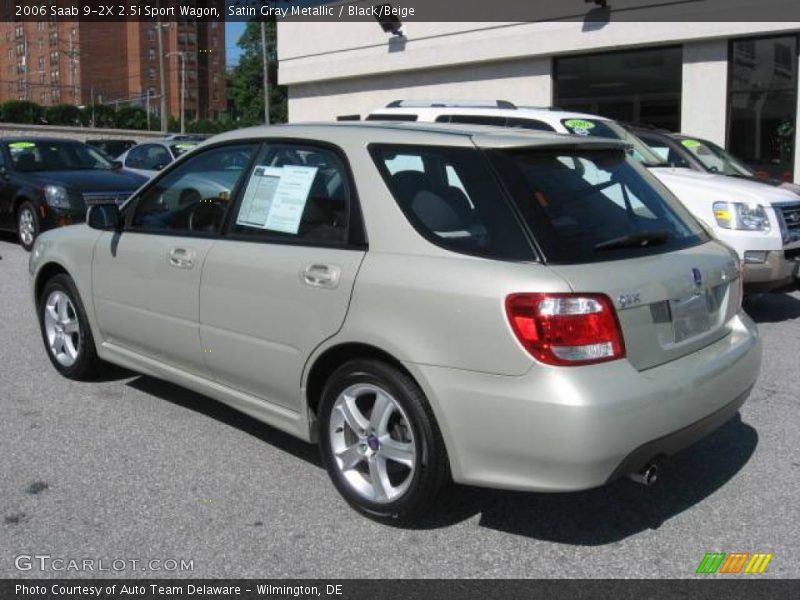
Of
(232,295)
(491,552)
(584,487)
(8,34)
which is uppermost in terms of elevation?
(8,34)

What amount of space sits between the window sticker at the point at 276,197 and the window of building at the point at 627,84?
13985mm

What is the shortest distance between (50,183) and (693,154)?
8105 millimetres

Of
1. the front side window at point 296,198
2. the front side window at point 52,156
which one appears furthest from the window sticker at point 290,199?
the front side window at point 52,156

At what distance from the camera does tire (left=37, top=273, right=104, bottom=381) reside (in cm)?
539

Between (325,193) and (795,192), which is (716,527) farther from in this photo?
(795,192)

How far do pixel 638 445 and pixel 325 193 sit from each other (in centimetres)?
176

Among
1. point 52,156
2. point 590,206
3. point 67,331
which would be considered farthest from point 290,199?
point 52,156

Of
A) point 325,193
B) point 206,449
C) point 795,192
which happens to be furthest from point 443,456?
point 795,192

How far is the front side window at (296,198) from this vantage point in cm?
382

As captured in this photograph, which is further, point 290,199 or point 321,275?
point 290,199

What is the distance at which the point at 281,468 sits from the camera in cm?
423

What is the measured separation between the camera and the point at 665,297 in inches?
133

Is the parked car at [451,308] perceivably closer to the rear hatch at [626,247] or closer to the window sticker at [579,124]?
the rear hatch at [626,247]

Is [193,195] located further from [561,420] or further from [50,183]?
[50,183]
